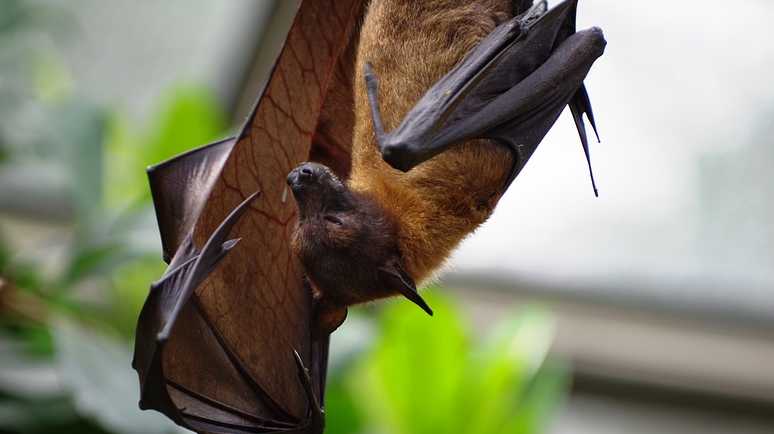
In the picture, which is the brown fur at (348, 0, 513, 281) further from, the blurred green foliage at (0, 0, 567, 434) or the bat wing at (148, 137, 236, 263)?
the blurred green foliage at (0, 0, 567, 434)

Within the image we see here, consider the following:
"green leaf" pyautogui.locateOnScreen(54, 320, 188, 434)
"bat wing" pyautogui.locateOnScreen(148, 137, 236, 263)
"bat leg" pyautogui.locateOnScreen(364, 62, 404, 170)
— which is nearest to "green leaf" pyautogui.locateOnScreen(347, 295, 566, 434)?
"green leaf" pyautogui.locateOnScreen(54, 320, 188, 434)

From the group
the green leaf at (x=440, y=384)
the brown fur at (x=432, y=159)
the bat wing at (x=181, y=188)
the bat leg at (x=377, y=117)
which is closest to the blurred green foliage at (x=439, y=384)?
the green leaf at (x=440, y=384)

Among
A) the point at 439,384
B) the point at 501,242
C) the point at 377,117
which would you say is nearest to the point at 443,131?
the point at 377,117

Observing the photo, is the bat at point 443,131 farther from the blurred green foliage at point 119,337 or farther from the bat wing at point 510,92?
the blurred green foliage at point 119,337

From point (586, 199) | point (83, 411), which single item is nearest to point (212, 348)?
point (83, 411)

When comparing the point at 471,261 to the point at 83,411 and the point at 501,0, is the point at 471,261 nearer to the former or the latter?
the point at 83,411

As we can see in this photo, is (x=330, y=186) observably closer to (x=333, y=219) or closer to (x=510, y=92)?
(x=333, y=219)
